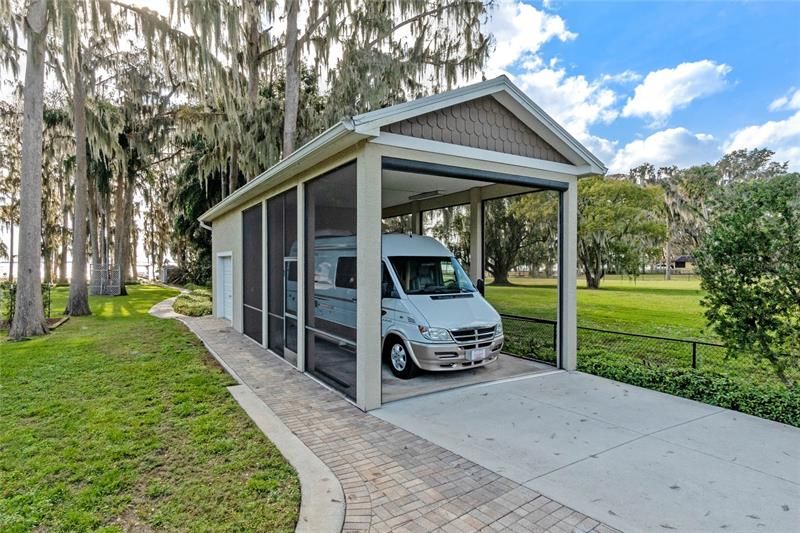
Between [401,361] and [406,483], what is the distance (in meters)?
3.02

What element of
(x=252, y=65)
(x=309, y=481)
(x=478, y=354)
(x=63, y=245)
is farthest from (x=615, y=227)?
(x=63, y=245)

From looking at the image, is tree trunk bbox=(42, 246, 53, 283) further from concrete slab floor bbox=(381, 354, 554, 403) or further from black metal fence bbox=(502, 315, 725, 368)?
black metal fence bbox=(502, 315, 725, 368)

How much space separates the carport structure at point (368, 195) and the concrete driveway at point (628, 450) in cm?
113

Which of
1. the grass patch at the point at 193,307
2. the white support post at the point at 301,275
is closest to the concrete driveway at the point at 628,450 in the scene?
the white support post at the point at 301,275

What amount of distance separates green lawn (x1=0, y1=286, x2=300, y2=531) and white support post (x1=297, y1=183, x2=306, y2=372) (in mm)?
1098

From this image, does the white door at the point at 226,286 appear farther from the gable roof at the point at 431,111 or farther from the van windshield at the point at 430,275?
the van windshield at the point at 430,275

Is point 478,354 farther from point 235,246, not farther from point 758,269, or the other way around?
point 235,246

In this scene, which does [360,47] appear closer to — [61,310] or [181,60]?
[181,60]

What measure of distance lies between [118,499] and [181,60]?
11.5 metres

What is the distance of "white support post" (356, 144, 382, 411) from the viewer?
4.96 meters

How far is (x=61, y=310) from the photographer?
15078 millimetres

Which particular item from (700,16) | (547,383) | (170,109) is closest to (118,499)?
(547,383)

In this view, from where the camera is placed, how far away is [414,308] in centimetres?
611

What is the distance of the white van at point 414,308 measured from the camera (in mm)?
5871
